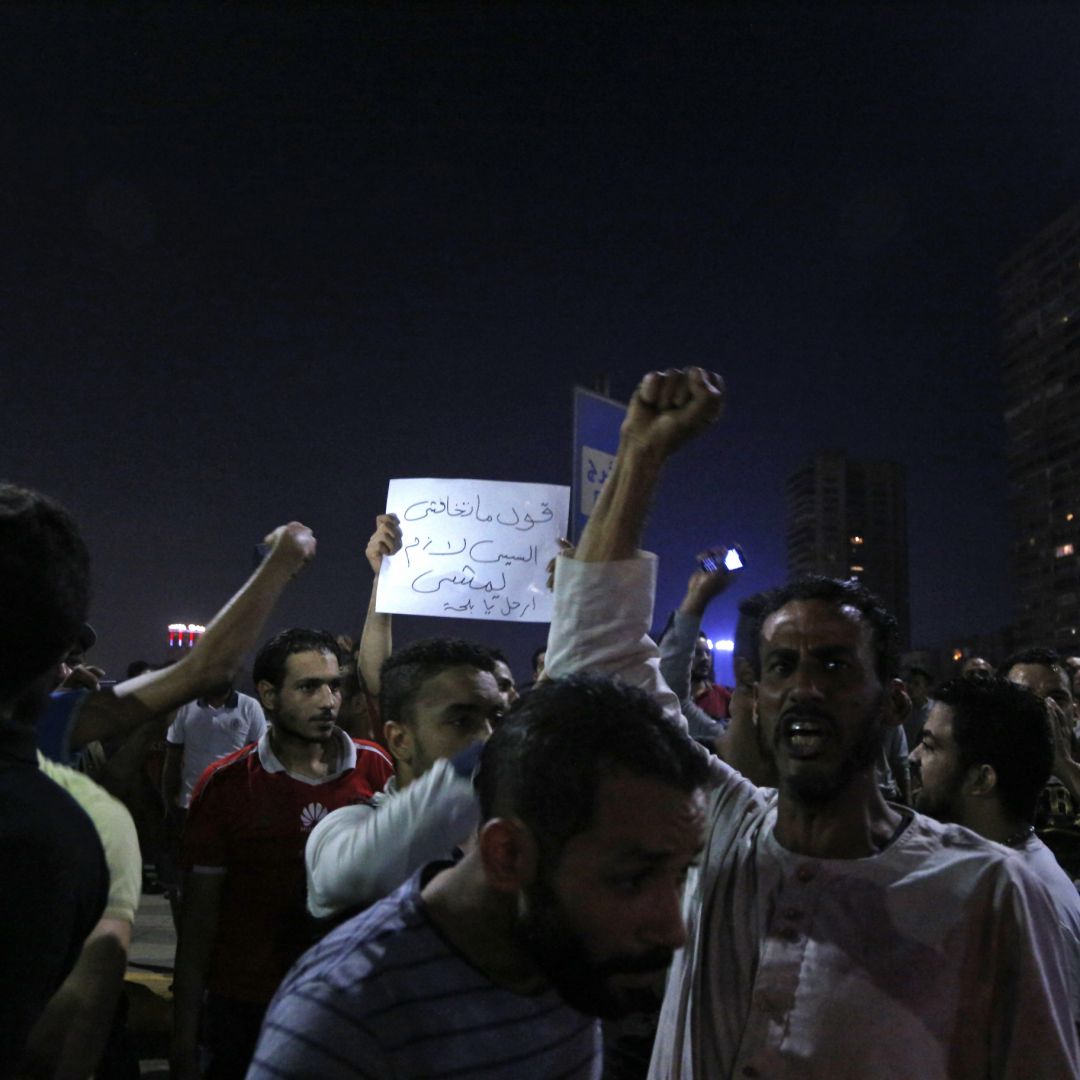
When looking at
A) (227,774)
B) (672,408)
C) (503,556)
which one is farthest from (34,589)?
(503,556)

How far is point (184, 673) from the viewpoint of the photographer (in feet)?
7.74

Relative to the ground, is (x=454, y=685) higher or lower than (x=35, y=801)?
higher

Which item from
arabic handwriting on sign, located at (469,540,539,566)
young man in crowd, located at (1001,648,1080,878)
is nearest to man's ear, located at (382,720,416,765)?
arabic handwriting on sign, located at (469,540,539,566)

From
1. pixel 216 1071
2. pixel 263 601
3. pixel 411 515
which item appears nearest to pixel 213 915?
pixel 216 1071

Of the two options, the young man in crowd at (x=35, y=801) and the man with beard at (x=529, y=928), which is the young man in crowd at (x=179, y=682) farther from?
the man with beard at (x=529, y=928)

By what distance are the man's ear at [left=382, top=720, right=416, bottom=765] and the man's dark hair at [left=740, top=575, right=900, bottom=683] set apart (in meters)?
1.07

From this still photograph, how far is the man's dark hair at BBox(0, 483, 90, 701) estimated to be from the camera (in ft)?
5.29

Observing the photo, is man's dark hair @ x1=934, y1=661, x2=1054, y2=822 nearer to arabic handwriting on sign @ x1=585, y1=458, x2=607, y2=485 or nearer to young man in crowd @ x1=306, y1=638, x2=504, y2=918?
young man in crowd @ x1=306, y1=638, x2=504, y2=918

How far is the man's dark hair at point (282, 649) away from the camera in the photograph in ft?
14.5

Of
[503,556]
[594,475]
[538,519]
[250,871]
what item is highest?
[594,475]

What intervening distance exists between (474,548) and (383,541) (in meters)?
0.42

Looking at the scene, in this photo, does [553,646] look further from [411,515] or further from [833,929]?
[411,515]

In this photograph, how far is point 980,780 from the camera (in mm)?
3584

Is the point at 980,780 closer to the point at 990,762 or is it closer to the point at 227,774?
the point at 990,762
